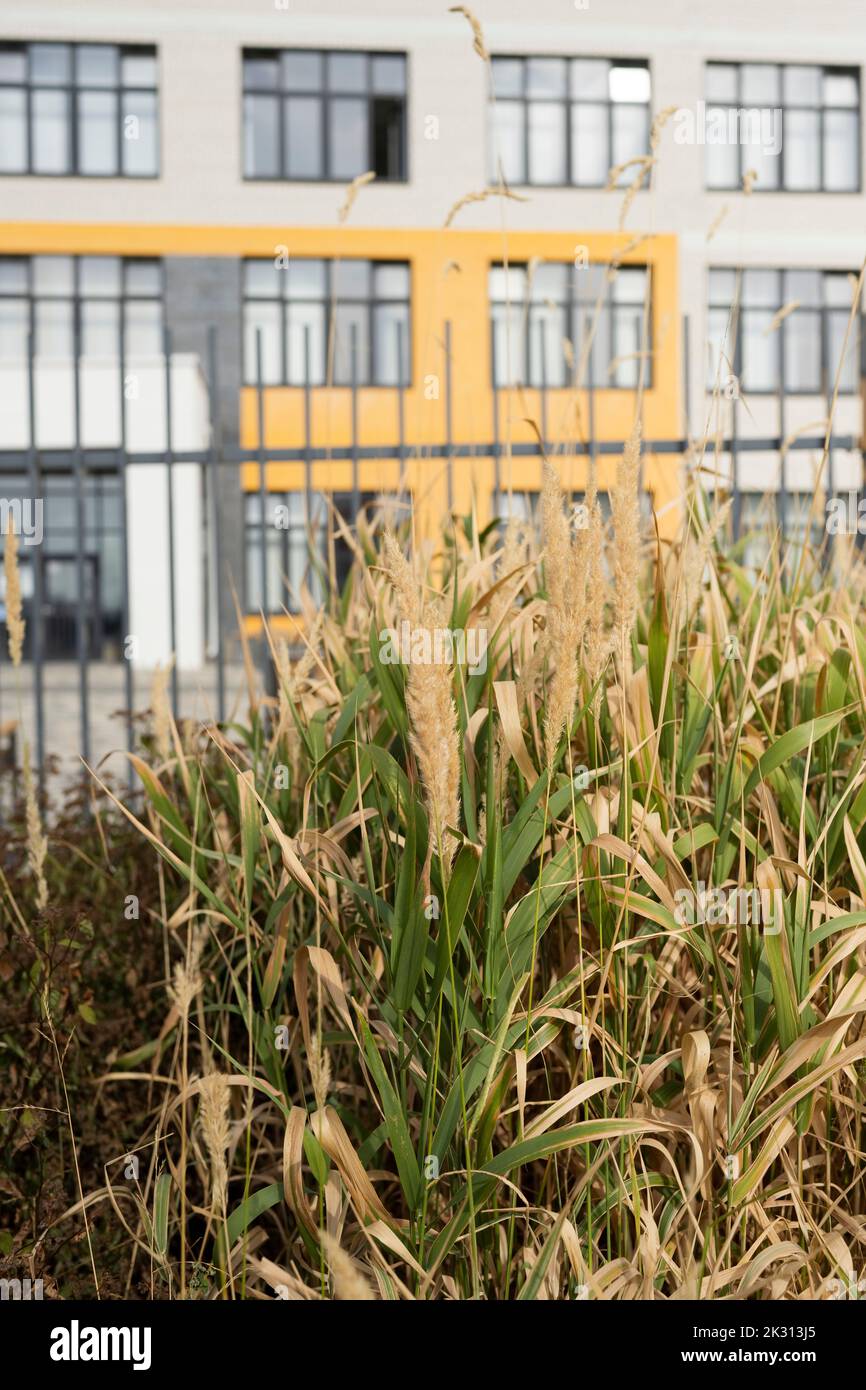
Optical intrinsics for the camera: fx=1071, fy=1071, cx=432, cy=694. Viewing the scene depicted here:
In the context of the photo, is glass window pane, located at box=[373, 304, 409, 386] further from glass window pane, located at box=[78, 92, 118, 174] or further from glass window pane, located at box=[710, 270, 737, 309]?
glass window pane, located at box=[710, 270, 737, 309]

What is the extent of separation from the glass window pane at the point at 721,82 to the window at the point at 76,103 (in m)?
9.41

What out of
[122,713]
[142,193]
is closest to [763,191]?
[142,193]

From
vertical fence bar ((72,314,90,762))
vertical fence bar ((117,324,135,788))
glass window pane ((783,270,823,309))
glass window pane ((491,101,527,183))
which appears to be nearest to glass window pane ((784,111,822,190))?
glass window pane ((783,270,823,309))

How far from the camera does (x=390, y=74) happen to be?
60.2 ft

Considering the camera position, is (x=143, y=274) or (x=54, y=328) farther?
(x=54, y=328)

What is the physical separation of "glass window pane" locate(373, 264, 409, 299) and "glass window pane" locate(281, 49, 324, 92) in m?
3.28

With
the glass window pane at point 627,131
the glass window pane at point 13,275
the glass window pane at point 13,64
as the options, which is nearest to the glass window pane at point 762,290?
the glass window pane at point 627,131

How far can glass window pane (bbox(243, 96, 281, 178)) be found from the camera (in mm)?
18469

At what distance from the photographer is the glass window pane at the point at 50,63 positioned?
18.0 metres

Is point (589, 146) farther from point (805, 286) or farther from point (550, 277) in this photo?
point (805, 286)

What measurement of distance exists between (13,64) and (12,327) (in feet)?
14.2

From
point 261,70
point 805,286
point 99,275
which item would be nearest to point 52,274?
point 99,275

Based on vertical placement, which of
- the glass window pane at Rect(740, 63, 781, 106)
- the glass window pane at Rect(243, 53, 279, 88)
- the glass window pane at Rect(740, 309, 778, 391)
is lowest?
the glass window pane at Rect(740, 309, 778, 391)

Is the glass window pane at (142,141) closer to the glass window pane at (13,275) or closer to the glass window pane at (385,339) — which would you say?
the glass window pane at (13,275)
